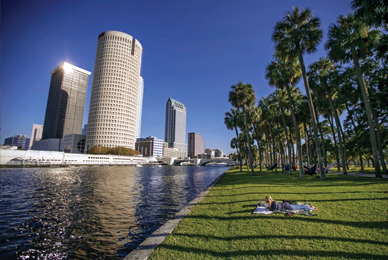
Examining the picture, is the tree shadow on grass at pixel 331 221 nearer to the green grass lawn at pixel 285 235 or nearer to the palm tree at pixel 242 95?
the green grass lawn at pixel 285 235

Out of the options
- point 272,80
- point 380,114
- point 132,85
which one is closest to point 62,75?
point 132,85

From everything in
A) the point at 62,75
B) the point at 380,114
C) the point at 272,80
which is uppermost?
the point at 62,75

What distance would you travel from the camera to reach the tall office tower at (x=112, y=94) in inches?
6102

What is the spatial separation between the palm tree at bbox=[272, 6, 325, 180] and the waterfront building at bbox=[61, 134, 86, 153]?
184546 millimetres

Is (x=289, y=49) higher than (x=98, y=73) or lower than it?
lower

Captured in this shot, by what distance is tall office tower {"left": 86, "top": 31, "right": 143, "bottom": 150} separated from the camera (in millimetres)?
155000

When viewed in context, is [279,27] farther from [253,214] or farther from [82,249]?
[82,249]

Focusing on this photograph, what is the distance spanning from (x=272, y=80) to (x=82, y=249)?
28265mm

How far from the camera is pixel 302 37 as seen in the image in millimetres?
20594

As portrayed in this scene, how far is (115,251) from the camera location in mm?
6973

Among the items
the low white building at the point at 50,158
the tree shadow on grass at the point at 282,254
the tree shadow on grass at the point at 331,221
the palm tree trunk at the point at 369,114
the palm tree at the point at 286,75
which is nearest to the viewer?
the tree shadow on grass at the point at 282,254

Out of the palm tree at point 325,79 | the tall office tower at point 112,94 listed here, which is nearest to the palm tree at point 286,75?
the palm tree at point 325,79

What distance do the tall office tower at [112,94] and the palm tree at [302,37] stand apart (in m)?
155

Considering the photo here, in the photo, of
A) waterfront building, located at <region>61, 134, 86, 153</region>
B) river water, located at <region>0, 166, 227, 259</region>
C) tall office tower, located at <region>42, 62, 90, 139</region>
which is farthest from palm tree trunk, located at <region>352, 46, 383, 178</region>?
tall office tower, located at <region>42, 62, 90, 139</region>
